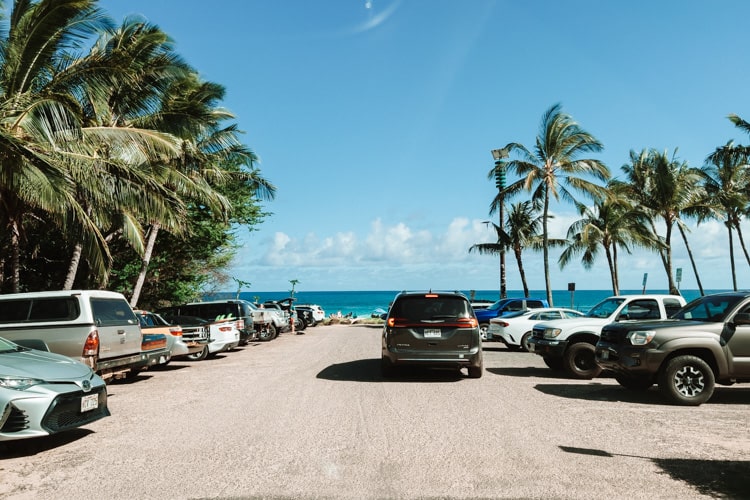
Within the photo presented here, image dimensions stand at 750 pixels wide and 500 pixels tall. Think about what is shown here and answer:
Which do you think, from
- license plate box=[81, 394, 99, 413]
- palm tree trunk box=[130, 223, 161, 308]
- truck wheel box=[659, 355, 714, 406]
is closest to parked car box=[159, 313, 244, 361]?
palm tree trunk box=[130, 223, 161, 308]

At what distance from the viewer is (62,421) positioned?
6.20 meters

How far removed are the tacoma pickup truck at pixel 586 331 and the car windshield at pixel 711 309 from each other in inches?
82.8

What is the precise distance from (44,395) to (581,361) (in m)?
10.0

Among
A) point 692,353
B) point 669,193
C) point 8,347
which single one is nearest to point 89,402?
point 8,347

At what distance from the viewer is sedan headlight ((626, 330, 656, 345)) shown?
9.10 m

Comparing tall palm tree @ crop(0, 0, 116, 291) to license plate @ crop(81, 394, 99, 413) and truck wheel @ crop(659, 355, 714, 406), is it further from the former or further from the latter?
truck wheel @ crop(659, 355, 714, 406)

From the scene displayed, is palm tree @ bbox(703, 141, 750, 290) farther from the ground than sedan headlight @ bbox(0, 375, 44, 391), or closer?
farther from the ground

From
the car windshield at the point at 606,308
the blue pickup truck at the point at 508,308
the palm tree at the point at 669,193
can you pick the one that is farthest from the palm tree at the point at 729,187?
the car windshield at the point at 606,308

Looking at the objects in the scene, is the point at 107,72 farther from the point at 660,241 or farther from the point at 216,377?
the point at 660,241

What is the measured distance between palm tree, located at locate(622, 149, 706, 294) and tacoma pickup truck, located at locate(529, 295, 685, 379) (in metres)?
23.3

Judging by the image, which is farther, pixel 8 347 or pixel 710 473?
pixel 8 347

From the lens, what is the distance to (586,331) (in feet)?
39.8

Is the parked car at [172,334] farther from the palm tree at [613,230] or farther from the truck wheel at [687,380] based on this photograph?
the palm tree at [613,230]

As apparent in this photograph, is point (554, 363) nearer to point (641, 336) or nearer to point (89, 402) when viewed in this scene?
point (641, 336)
